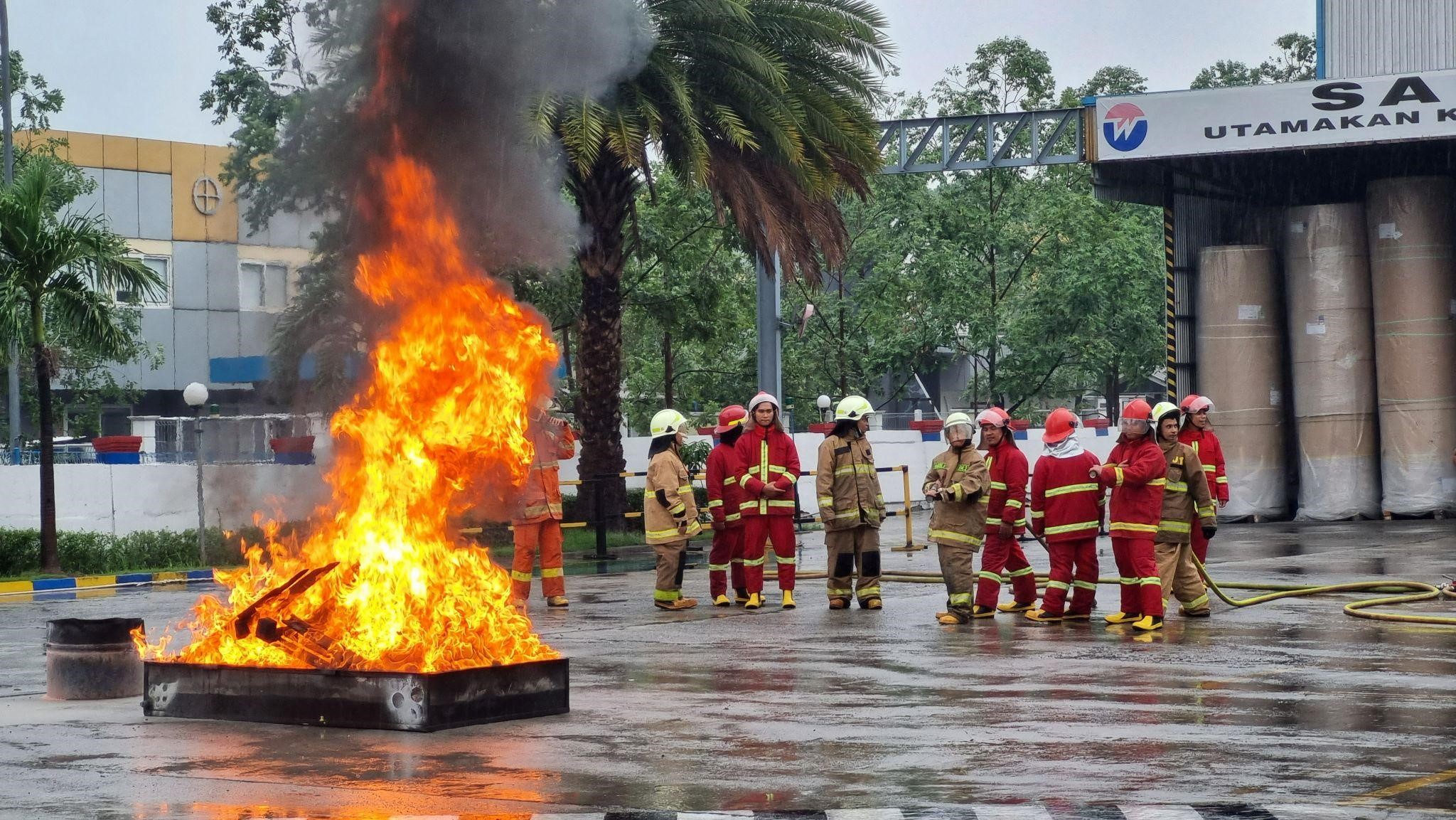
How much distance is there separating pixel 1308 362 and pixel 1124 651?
15.4m

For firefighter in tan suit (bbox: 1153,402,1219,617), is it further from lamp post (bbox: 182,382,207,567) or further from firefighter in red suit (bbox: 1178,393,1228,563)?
lamp post (bbox: 182,382,207,567)

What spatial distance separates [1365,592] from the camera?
15.3 meters

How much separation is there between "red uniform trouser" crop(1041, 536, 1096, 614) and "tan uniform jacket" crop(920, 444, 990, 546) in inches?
24.0

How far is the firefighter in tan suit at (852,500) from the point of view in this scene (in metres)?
14.4

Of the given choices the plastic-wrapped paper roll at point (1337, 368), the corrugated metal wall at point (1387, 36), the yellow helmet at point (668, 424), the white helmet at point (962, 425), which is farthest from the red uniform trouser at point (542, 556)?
the corrugated metal wall at point (1387, 36)

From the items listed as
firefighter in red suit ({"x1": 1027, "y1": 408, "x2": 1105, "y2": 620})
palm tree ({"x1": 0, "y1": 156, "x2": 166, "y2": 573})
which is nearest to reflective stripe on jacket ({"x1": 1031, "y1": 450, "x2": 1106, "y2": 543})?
firefighter in red suit ({"x1": 1027, "y1": 408, "x2": 1105, "y2": 620})

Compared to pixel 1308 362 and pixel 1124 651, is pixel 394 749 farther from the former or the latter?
pixel 1308 362

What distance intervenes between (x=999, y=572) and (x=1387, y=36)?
17.1 meters

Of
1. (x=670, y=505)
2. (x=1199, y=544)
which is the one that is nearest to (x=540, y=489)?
(x=670, y=505)

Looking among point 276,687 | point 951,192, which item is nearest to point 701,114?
point 276,687

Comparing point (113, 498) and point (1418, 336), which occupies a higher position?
point (1418, 336)

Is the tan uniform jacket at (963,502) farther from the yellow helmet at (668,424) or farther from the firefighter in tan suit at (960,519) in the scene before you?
the yellow helmet at (668,424)

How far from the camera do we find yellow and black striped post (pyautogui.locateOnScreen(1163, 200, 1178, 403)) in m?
26.4

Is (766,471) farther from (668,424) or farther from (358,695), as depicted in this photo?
(358,695)
